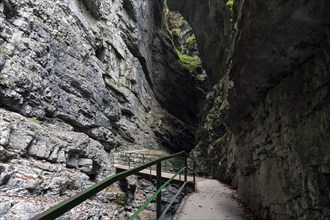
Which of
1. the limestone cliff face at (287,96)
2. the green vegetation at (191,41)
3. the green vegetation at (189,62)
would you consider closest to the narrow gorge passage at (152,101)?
the limestone cliff face at (287,96)

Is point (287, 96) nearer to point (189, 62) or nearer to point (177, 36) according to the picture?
point (189, 62)

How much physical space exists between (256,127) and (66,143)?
1080cm

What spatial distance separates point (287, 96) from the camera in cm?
446

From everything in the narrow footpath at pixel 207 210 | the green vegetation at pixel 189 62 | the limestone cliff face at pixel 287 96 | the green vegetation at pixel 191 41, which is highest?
the green vegetation at pixel 191 41

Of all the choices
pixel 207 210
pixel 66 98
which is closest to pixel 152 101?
pixel 66 98

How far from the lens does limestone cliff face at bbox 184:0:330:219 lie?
3330 millimetres

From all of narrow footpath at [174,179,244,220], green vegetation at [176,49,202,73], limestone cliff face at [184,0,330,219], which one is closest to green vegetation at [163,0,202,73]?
green vegetation at [176,49,202,73]

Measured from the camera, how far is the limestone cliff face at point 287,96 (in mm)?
3330

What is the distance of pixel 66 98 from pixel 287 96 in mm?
15281

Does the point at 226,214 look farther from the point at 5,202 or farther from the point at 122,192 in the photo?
the point at 122,192

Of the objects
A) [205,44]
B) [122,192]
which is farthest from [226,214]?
[205,44]

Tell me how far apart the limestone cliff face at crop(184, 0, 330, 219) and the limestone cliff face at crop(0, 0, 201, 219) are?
290 inches

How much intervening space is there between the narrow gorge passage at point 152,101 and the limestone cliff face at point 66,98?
0.08 meters

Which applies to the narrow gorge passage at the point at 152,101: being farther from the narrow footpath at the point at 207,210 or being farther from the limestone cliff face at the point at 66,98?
the narrow footpath at the point at 207,210
